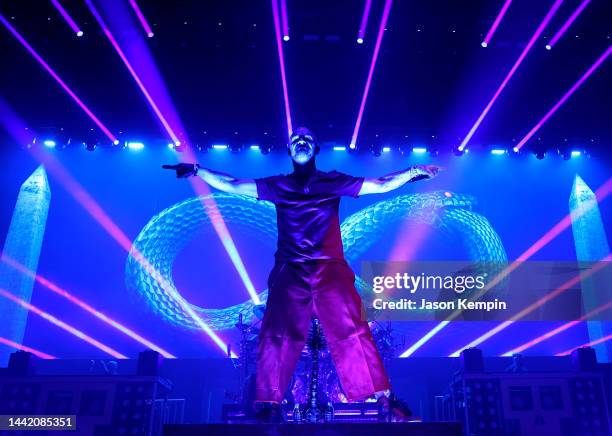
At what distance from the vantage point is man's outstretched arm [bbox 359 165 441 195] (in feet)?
10.3

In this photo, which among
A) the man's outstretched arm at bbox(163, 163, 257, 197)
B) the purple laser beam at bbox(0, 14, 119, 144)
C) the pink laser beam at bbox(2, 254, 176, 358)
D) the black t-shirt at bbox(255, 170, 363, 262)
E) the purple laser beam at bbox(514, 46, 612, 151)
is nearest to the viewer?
the black t-shirt at bbox(255, 170, 363, 262)

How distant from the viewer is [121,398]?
6309 mm

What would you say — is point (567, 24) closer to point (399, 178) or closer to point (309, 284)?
point (399, 178)

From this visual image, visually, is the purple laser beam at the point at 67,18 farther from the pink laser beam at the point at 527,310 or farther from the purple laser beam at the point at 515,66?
the pink laser beam at the point at 527,310

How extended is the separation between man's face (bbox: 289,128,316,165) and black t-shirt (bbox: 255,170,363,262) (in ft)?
0.41

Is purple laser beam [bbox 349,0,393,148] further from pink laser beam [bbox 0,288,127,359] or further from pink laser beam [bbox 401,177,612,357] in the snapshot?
pink laser beam [bbox 0,288,127,359]

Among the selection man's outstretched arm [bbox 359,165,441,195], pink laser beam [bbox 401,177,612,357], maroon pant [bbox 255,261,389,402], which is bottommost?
maroon pant [bbox 255,261,389,402]

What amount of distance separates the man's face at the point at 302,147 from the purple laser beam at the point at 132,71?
16.2 feet

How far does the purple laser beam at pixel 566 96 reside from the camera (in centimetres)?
760

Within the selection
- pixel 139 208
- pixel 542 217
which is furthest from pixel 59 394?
pixel 542 217

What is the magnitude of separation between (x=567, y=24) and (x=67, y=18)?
691 centimetres

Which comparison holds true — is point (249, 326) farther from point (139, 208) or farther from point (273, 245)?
point (139, 208)

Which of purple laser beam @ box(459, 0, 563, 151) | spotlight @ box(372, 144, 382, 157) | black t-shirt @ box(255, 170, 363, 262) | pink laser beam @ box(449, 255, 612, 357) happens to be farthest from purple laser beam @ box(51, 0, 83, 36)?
pink laser beam @ box(449, 255, 612, 357)

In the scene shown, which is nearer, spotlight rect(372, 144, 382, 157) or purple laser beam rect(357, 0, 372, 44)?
purple laser beam rect(357, 0, 372, 44)
